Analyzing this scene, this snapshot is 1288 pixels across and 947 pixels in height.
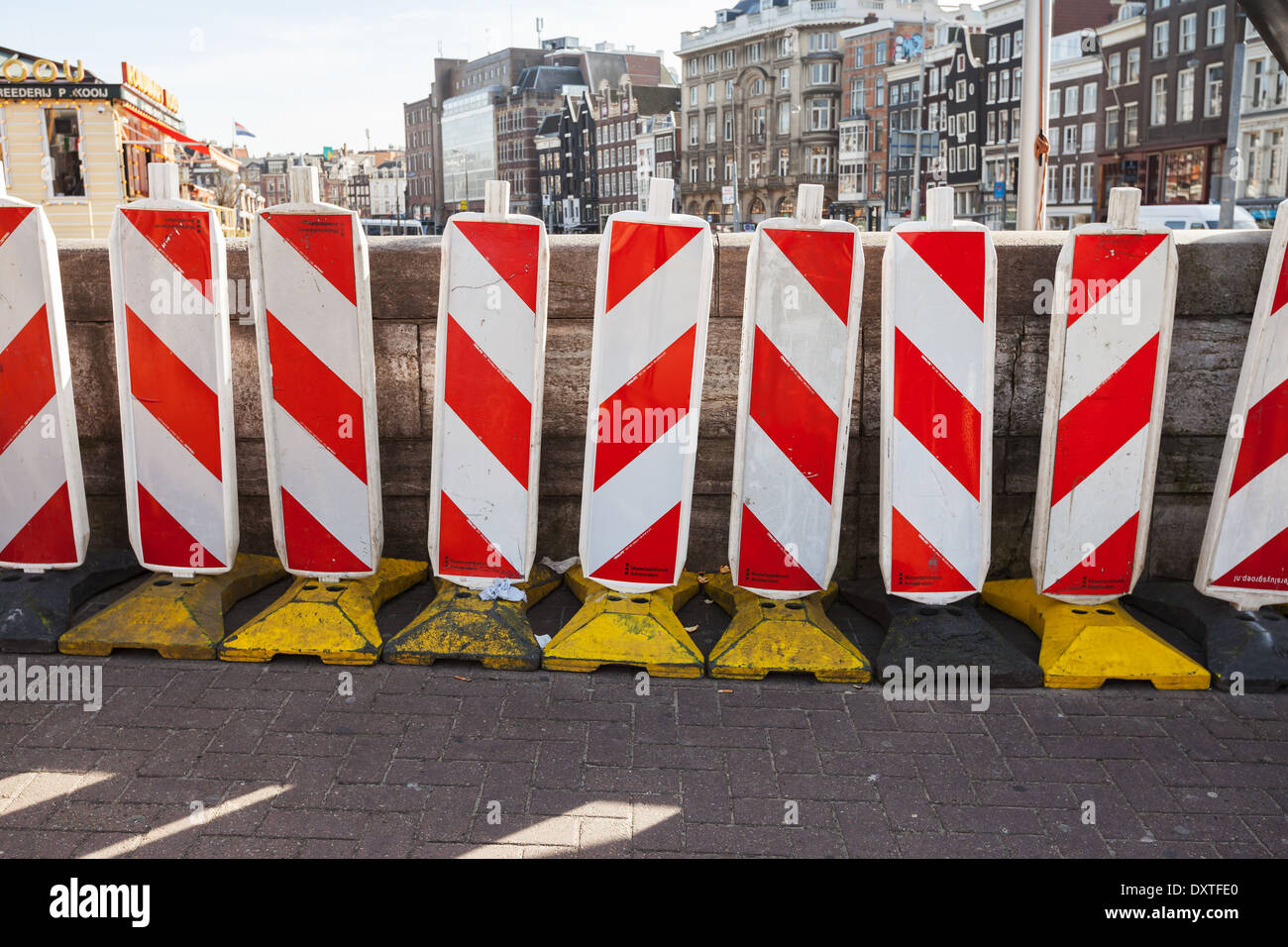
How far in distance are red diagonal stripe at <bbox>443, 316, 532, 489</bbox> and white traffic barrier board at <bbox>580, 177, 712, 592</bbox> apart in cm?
29

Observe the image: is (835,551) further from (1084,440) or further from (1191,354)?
(1191,354)

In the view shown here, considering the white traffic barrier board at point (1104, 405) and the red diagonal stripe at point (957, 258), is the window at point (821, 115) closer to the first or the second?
the white traffic barrier board at point (1104, 405)

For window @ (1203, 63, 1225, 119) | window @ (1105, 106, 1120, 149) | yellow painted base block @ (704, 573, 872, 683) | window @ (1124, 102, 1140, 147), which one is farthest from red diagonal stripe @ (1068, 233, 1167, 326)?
window @ (1105, 106, 1120, 149)

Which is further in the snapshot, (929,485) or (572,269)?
(572,269)

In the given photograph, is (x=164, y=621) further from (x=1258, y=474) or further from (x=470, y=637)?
(x=1258, y=474)

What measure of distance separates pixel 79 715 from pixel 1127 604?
4.30 m

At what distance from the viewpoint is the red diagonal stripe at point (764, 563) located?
446 cm

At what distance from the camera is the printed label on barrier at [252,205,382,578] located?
437 cm

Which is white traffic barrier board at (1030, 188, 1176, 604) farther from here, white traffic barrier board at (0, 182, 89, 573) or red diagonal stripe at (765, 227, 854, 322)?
white traffic barrier board at (0, 182, 89, 573)

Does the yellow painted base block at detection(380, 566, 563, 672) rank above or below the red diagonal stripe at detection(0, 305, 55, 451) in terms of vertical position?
below

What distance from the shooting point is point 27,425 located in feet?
14.9

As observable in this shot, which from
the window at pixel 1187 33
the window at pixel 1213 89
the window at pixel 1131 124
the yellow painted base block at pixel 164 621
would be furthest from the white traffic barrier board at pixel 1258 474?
the window at pixel 1131 124

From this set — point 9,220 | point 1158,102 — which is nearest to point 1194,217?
point 1158,102

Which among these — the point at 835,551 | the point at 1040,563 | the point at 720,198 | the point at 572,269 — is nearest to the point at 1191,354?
the point at 1040,563
